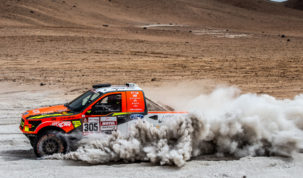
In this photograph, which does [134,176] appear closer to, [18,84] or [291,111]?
[291,111]

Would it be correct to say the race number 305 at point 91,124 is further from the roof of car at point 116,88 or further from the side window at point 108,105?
the roof of car at point 116,88

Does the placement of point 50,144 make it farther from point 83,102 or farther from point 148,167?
point 148,167

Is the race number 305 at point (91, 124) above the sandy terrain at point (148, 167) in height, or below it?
above

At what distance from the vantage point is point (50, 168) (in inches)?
314

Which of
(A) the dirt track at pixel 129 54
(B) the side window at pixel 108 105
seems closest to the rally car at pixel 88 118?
(B) the side window at pixel 108 105

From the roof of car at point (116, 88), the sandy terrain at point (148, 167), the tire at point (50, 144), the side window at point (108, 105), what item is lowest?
the sandy terrain at point (148, 167)

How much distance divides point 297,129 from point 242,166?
7.04 feet

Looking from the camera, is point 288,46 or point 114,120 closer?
point 114,120

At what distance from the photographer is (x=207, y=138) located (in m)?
8.91

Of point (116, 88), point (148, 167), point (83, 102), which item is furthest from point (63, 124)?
point (148, 167)

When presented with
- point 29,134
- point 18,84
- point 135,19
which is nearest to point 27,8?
point 135,19

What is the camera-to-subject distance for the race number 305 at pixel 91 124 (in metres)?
8.59

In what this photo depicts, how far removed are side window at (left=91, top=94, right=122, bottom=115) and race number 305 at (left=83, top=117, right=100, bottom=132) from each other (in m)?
0.16

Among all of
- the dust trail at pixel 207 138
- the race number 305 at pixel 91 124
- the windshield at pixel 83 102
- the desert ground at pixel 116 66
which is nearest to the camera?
the desert ground at pixel 116 66
